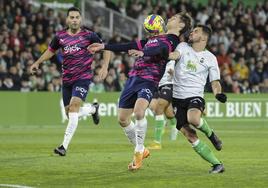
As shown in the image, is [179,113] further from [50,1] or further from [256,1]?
[256,1]

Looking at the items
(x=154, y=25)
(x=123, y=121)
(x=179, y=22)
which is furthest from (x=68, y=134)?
(x=179, y=22)

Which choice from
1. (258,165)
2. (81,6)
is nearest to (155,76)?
(258,165)

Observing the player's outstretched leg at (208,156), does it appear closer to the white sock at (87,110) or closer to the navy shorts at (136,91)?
the navy shorts at (136,91)

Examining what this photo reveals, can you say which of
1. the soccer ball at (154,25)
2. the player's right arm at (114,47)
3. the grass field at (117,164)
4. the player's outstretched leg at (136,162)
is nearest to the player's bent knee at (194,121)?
the grass field at (117,164)

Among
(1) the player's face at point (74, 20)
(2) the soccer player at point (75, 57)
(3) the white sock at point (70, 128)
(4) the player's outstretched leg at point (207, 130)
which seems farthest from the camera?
(2) the soccer player at point (75, 57)

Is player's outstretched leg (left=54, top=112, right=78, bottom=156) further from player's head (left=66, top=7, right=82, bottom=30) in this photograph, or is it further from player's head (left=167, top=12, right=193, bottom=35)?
player's head (left=167, top=12, right=193, bottom=35)

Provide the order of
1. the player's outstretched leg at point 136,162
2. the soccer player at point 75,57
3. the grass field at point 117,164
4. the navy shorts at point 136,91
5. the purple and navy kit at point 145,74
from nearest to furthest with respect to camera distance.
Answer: the grass field at point 117,164 → the player's outstretched leg at point 136,162 → the purple and navy kit at point 145,74 → the navy shorts at point 136,91 → the soccer player at point 75,57

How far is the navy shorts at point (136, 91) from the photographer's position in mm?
13191

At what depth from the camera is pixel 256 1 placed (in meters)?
41.0

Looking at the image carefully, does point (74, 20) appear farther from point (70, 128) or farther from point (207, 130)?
point (207, 130)

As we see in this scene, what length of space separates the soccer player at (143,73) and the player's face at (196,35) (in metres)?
0.28

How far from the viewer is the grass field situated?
1130 centimetres

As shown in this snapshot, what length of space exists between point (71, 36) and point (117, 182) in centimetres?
513

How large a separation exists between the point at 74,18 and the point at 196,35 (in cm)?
362
